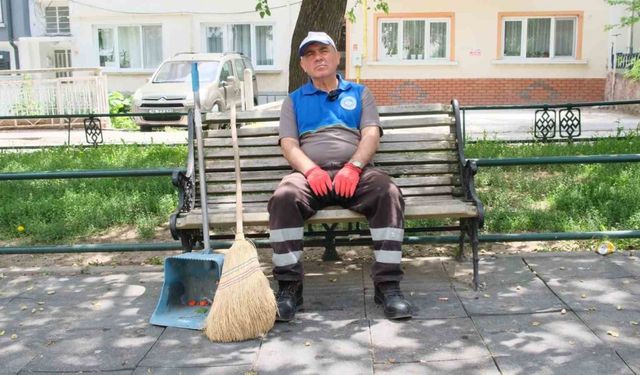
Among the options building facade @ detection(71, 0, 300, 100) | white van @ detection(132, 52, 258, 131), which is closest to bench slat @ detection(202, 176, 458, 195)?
white van @ detection(132, 52, 258, 131)

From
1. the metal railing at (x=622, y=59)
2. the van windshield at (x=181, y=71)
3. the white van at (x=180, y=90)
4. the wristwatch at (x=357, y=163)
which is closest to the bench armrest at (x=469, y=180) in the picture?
the wristwatch at (x=357, y=163)

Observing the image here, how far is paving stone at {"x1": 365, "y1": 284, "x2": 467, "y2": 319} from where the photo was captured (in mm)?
4117

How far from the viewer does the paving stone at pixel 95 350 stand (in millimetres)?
3605

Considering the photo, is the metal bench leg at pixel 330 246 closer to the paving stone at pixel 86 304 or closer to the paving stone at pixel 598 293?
the paving stone at pixel 86 304

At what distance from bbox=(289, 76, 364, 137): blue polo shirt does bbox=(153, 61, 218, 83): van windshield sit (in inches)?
483

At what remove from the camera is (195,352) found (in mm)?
3723

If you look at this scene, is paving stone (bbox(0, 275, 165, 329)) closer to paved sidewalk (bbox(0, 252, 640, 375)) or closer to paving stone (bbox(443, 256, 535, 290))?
paved sidewalk (bbox(0, 252, 640, 375))

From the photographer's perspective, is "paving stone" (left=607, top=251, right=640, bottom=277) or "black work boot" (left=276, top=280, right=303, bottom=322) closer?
"black work boot" (left=276, top=280, right=303, bottom=322)

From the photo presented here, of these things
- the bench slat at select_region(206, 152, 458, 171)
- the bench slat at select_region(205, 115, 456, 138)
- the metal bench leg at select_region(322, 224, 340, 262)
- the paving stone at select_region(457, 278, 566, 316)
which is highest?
the bench slat at select_region(205, 115, 456, 138)

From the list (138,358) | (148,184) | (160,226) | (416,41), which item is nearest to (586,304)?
(138,358)

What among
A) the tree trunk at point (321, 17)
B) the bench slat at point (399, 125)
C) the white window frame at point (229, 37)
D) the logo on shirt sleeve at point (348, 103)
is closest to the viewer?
the logo on shirt sleeve at point (348, 103)

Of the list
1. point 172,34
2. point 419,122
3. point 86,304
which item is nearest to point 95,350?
point 86,304

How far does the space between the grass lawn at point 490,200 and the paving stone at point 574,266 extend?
0.71 meters

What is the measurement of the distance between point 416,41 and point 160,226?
16.1 metres
